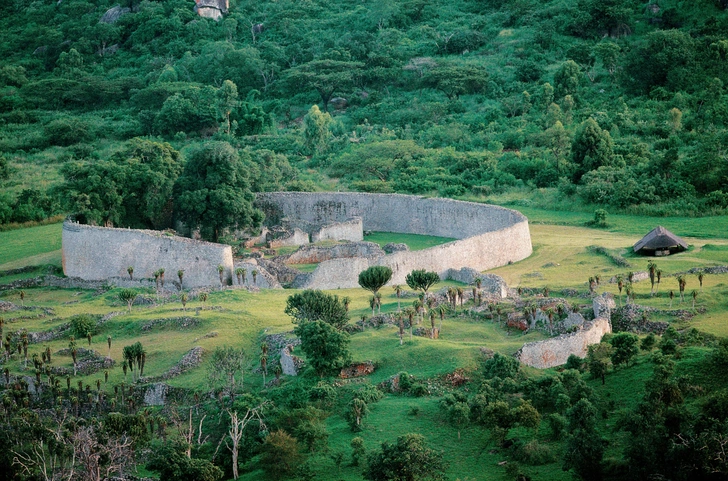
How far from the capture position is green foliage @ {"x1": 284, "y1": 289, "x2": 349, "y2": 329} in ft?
140

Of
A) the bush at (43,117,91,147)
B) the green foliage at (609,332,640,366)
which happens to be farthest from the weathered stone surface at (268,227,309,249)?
the bush at (43,117,91,147)

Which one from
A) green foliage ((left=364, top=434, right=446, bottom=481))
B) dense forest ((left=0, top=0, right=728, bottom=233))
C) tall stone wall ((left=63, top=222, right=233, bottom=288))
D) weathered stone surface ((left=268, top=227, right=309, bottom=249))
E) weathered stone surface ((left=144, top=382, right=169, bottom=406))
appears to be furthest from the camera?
dense forest ((left=0, top=0, right=728, bottom=233))

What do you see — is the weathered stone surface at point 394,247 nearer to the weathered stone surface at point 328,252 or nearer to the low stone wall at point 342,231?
the weathered stone surface at point 328,252

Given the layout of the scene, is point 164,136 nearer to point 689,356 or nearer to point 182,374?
point 182,374

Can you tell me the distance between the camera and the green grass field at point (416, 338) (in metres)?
34.6

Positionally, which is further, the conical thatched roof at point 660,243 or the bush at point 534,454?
the conical thatched roof at point 660,243

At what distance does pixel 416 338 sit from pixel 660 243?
18964 mm

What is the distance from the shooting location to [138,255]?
56812 millimetres

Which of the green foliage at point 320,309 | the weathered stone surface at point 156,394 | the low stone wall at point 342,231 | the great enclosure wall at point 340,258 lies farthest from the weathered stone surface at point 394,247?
the weathered stone surface at point 156,394

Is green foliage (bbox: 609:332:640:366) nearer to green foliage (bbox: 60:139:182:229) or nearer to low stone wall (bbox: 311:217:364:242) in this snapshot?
low stone wall (bbox: 311:217:364:242)

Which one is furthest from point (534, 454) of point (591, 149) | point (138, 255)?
point (591, 149)

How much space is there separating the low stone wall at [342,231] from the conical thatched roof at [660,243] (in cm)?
1779

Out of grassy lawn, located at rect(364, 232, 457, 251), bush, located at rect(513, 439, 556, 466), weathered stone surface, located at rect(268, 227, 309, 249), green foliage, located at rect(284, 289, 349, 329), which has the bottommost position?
bush, located at rect(513, 439, 556, 466)

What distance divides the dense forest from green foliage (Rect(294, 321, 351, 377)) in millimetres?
23684
